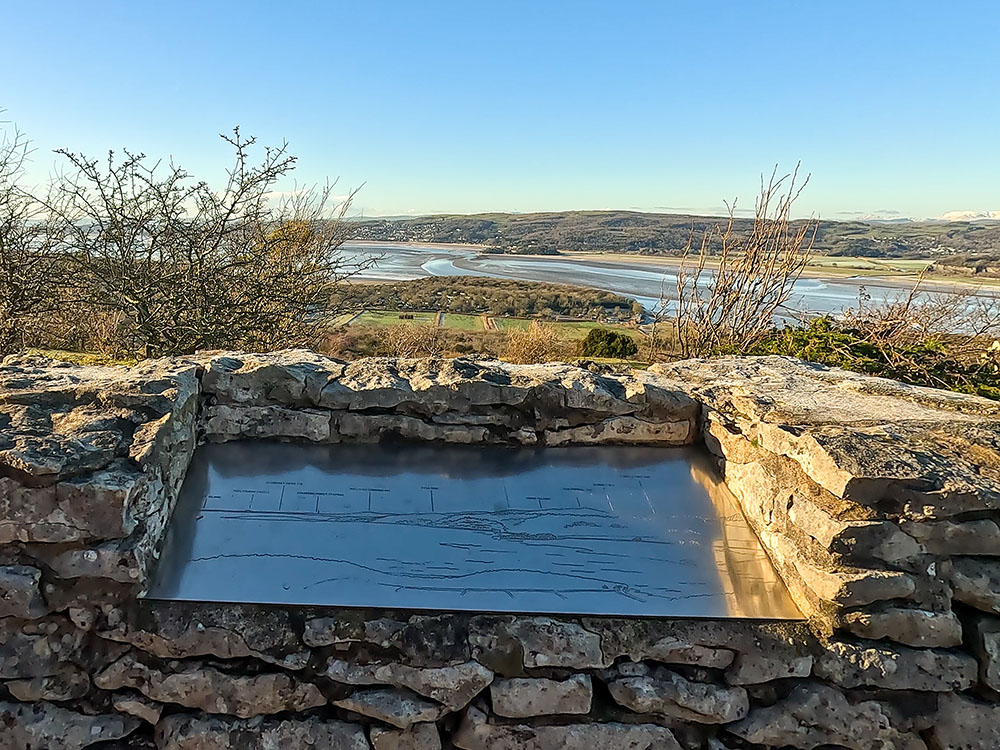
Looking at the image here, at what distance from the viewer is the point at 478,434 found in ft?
8.32

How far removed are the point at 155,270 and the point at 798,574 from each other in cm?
658

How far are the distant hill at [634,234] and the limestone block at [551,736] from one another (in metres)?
6.01

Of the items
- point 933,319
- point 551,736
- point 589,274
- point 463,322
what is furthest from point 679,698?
point 589,274

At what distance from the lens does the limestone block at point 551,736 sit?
5.73ft

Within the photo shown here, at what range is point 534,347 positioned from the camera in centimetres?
753

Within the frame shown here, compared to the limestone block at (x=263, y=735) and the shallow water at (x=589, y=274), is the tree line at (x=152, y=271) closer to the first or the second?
the shallow water at (x=589, y=274)

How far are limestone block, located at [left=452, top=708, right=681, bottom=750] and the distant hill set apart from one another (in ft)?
19.7

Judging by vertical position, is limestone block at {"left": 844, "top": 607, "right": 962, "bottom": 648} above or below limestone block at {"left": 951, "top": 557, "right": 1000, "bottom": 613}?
below

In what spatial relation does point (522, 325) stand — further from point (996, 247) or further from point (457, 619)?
point (457, 619)

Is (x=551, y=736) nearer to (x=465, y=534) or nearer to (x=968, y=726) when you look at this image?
(x=465, y=534)

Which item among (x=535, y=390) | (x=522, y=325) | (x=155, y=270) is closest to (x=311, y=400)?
(x=535, y=390)

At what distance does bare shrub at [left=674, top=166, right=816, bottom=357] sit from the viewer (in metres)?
6.07

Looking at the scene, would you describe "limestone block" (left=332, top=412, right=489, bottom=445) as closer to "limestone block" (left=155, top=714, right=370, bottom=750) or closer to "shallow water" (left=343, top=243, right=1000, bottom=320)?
"limestone block" (left=155, top=714, right=370, bottom=750)

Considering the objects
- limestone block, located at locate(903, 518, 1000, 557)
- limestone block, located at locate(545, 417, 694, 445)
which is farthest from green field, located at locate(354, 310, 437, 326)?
limestone block, located at locate(903, 518, 1000, 557)
